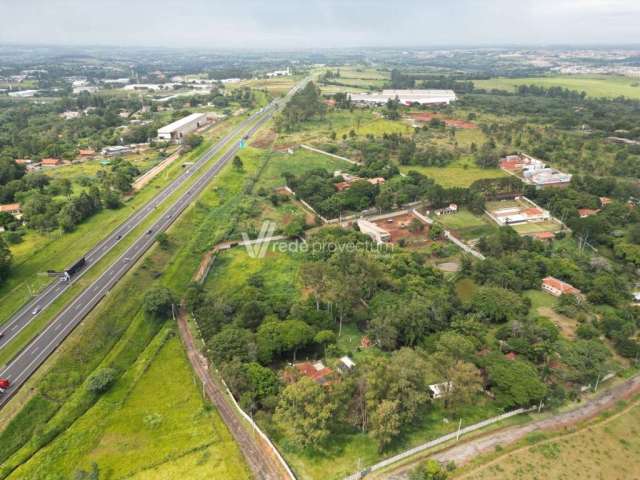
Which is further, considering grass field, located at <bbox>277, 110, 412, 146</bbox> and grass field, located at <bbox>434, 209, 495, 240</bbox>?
grass field, located at <bbox>277, 110, 412, 146</bbox>

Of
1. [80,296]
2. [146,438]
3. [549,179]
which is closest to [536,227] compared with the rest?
[549,179]

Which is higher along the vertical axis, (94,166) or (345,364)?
(94,166)

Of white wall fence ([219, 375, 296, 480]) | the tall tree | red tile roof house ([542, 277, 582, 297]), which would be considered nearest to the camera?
white wall fence ([219, 375, 296, 480])

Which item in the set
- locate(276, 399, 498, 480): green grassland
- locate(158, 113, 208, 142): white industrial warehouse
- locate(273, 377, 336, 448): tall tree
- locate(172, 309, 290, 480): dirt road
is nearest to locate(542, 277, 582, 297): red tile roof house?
locate(276, 399, 498, 480): green grassland

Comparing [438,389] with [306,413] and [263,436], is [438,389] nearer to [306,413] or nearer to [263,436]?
[306,413]

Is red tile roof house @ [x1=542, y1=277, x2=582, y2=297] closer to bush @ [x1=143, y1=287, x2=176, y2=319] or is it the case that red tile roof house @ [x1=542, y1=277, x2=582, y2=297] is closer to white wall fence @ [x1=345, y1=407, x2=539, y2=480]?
white wall fence @ [x1=345, y1=407, x2=539, y2=480]

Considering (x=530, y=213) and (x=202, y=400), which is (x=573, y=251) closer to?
(x=530, y=213)
